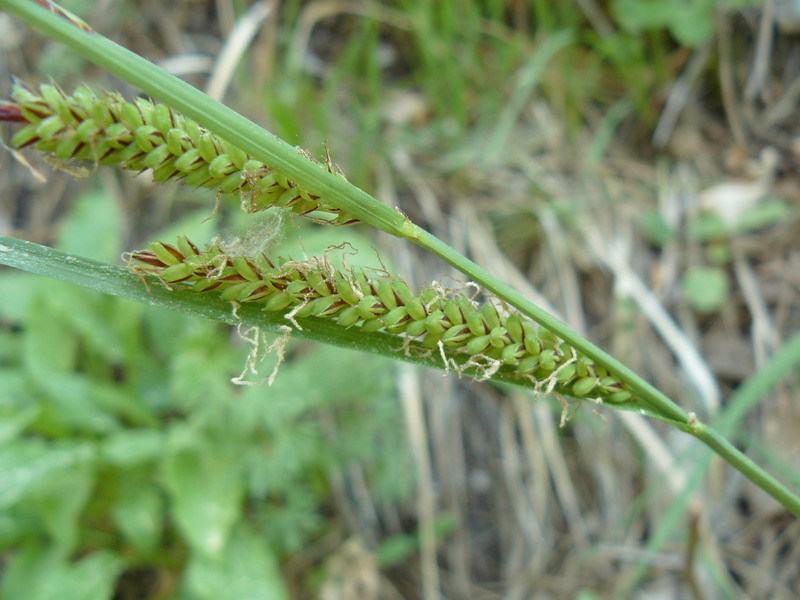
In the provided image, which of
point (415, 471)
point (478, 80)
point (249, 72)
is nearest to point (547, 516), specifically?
point (415, 471)

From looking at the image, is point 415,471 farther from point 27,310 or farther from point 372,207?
point 372,207

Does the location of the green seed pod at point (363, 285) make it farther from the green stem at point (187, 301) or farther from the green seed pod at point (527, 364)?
the green seed pod at point (527, 364)

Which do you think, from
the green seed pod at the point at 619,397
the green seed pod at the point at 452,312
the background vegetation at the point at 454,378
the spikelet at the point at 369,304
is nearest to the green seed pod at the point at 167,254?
the spikelet at the point at 369,304

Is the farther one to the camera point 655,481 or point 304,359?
point 304,359

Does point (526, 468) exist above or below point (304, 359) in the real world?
below

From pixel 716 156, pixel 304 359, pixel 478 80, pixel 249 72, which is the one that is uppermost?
pixel 249 72

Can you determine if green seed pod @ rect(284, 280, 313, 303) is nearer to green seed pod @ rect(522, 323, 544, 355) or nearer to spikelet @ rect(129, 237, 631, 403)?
spikelet @ rect(129, 237, 631, 403)

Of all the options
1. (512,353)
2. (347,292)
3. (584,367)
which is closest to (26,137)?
(347,292)
